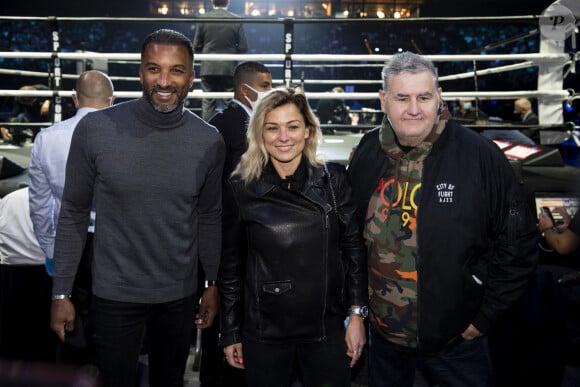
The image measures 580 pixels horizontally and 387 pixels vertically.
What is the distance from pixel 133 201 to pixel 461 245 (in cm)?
123

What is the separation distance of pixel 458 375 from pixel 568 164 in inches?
109

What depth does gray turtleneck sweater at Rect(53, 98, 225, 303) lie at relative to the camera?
6.44 feet

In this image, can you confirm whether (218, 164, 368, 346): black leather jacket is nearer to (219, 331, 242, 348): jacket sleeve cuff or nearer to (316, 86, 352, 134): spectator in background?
(219, 331, 242, 348): jacket sleeve cuff

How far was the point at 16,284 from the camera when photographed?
2.89 m

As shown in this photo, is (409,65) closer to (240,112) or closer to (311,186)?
(311,186)

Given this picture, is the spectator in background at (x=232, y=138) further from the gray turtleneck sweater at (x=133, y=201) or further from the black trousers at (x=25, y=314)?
the black trousers at (x=25, y=314)

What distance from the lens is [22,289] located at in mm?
2902

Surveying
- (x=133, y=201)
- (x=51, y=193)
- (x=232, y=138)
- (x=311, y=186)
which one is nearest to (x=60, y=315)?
(x=133, y=201)

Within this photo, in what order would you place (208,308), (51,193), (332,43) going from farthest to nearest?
(332,43), (51,193), (208,308)

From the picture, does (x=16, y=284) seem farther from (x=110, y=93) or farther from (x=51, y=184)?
(x=110, y=93)

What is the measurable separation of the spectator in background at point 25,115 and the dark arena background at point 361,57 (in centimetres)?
23

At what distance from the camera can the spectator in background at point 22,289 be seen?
2875mm

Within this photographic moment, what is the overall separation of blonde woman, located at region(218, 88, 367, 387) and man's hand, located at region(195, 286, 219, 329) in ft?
0.45

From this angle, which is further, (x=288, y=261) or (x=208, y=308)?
(x=208, y=308)
